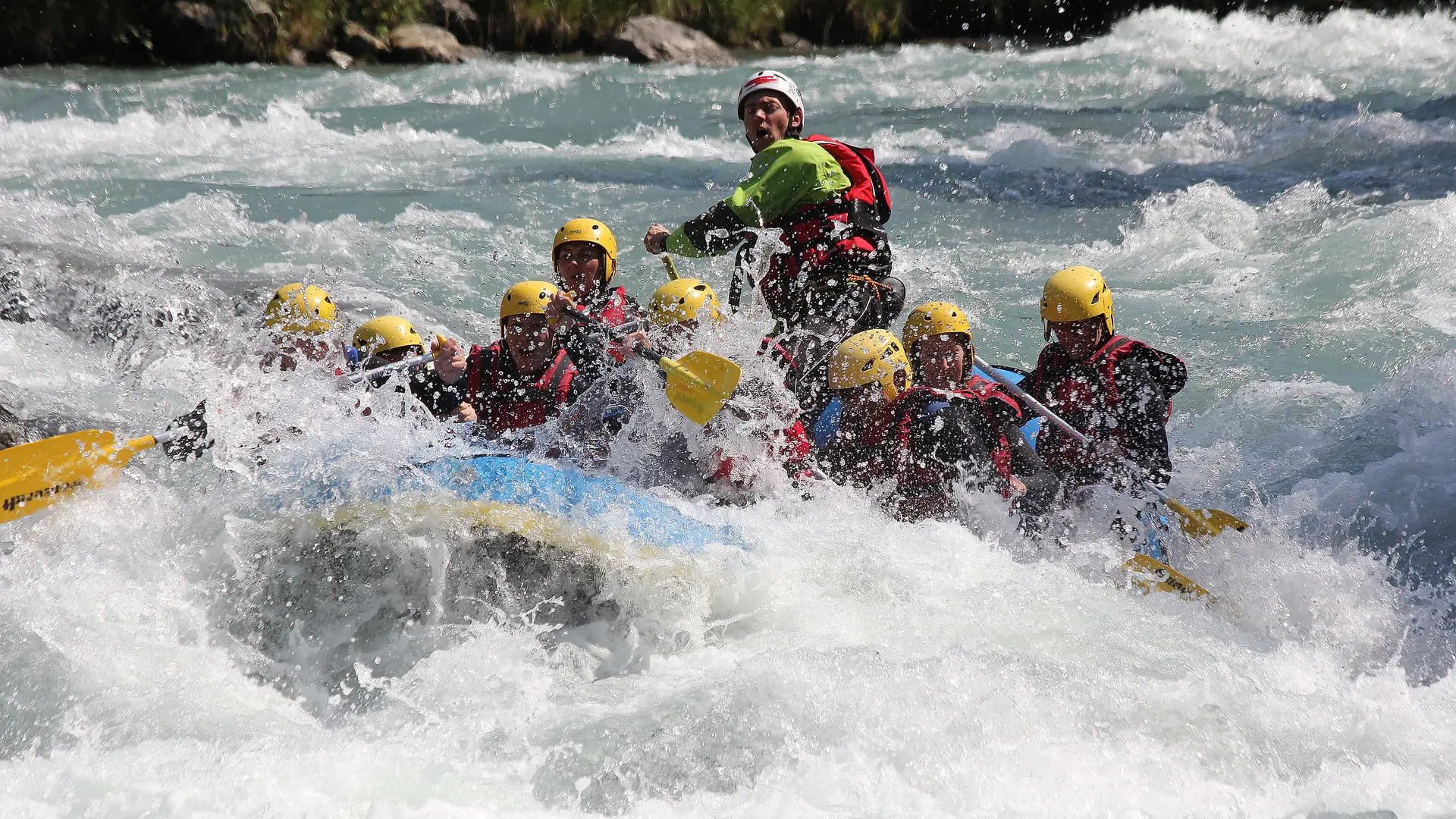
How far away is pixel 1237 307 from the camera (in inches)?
368

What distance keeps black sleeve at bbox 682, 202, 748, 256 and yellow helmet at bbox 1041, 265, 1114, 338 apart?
1.30 metres

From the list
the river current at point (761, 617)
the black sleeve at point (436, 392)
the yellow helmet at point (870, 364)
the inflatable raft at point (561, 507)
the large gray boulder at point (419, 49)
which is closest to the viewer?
the river current at point (761, 617)

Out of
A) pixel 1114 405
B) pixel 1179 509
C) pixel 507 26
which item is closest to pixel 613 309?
pixel 1114 405

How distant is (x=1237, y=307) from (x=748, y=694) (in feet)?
21.4

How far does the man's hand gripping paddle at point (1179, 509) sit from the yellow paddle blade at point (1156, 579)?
32 cm

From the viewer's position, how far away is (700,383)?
5.09 metres

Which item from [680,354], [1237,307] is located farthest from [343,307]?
[1237,307]

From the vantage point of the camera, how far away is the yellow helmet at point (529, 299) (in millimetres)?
5430

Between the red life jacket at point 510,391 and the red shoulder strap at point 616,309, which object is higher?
the red shoulder strap at point 616,309

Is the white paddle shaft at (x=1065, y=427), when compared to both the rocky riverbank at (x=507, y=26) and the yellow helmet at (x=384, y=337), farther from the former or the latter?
the rocky riverbank at (x=507, y=26)

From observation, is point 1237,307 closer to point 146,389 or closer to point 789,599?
point 789,599

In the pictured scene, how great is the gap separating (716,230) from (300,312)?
8.23ft

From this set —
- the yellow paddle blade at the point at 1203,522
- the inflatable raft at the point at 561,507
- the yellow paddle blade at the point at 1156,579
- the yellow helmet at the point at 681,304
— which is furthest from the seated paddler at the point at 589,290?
the yellow paddle blade at the point at 1203,522

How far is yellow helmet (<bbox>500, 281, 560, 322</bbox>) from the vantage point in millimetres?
5430
